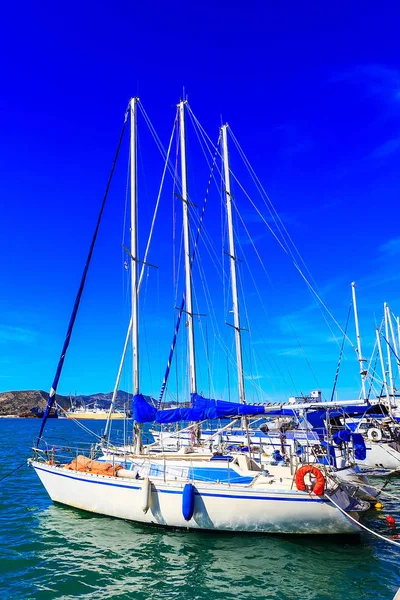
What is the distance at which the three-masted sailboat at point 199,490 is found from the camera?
1404 centimetres

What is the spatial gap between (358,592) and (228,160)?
27070 mm

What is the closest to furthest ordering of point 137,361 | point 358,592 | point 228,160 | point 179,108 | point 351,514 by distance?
point 358,592 < point 351,514 < point 137,361 < point 179,108 < point 228,160

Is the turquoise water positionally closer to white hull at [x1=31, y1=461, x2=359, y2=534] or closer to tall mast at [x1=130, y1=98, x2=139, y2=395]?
white hull at [x1=31, y1=461, x2=359, y2=534]

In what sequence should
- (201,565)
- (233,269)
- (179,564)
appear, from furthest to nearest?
(233,269), (179,564), (201,565)

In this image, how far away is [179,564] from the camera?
12602mm

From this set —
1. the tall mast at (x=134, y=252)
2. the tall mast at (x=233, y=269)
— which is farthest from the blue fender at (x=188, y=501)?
the tall mast at (x=233, y=269)

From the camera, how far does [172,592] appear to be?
10938 mm

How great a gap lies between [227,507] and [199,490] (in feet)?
3.46

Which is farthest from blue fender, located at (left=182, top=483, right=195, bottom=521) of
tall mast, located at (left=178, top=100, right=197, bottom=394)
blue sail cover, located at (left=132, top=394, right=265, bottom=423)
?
tall mast, located at (left=178, top=100, right=197, bottom=394)

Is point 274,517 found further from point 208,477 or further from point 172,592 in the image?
point 172,592

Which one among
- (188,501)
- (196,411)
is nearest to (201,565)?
(188,501)

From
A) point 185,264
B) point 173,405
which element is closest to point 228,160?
point 185,264

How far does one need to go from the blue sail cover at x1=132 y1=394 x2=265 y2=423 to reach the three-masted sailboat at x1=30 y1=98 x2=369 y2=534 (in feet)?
0.13

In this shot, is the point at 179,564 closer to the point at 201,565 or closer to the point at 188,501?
the point at 201,565
